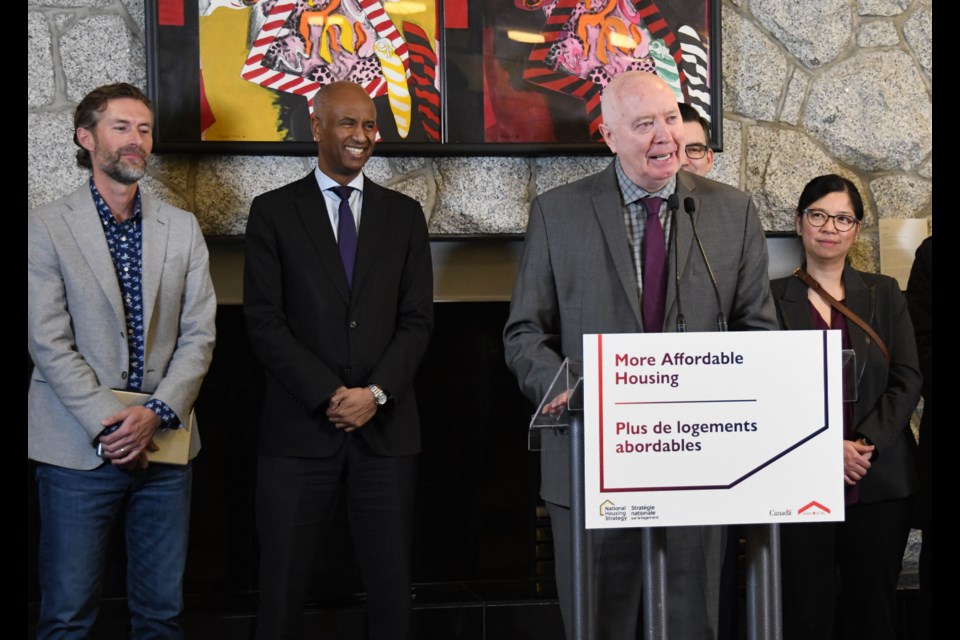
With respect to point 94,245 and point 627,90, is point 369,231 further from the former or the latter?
point 627,90

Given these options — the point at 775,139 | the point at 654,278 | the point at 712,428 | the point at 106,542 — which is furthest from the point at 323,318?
the point at 775,139

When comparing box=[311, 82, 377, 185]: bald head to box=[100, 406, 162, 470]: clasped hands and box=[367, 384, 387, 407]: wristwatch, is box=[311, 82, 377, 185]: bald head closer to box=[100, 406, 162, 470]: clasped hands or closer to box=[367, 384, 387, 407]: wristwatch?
box=[367, 384, 387, 407]: wristwatch

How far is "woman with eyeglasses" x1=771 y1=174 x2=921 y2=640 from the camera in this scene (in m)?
3.36

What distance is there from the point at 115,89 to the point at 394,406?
4.16 feet

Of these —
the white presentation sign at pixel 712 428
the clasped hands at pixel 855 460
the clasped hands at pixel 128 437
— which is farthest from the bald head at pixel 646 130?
the clasped hands at pixel 128 437

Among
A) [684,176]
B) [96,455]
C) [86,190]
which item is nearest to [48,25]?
[86,190]

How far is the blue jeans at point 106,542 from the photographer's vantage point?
2.94 metres

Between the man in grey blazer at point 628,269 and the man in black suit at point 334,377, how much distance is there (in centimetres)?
76

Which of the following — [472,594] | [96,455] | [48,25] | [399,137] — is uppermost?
[48,25]

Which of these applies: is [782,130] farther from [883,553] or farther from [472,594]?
[472,594]

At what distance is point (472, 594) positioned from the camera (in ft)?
13.1

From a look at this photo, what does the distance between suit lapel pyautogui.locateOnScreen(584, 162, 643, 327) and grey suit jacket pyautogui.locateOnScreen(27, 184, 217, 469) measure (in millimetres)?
1291

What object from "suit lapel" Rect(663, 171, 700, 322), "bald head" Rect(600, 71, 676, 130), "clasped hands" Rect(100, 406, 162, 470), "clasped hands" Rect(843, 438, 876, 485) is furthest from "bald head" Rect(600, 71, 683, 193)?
"clasped hands" Rect(100, 406, 162, 470)

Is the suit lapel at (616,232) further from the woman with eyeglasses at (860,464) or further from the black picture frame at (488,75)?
the black picture frame at (488,75)
